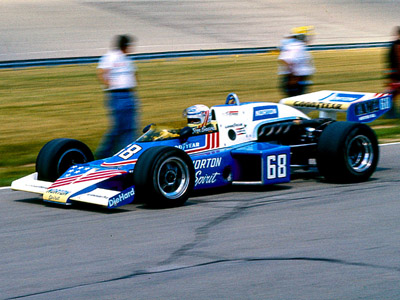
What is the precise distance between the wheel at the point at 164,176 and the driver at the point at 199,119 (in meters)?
0.88

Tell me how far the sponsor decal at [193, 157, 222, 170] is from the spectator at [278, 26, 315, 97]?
4403 millimetres

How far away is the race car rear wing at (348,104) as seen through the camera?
974cm

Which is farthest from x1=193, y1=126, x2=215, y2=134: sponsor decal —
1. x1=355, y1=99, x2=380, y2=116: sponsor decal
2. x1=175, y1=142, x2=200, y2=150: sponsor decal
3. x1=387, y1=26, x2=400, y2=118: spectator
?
x1=387, y1=26, x2=400, y2=118: spectator

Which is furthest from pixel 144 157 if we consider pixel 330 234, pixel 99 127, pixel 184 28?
pixel 184 28

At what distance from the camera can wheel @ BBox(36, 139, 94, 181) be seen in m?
8.41

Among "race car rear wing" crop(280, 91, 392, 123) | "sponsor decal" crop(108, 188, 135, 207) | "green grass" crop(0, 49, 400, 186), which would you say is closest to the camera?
"sponsor decal" crop(108, 188, 135, 207)

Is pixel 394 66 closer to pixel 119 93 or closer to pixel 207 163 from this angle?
pixel 119 93

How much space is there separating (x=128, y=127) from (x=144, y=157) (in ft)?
8.52

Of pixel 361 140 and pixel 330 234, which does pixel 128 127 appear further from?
pixel 330 234

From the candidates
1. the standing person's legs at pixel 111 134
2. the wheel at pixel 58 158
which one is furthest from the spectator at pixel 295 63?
the wheel at pixel 58 158

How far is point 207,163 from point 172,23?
3341 centimetres

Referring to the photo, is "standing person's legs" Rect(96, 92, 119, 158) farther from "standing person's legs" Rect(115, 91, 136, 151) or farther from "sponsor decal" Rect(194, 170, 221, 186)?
"sponsor decal" Rect(194, 170, 221, 186)

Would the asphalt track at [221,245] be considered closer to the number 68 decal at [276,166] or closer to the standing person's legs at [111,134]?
the number 68 decal at [276,166]

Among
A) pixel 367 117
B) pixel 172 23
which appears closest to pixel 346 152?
pixel 367 117
